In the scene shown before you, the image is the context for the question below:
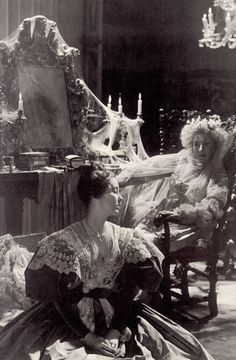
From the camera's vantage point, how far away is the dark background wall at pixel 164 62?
6.43 metres

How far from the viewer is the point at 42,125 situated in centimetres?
426

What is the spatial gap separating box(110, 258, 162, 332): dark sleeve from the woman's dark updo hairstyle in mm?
357

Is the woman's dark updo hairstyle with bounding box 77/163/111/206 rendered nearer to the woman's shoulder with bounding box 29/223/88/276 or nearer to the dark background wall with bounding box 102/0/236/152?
the woman's shoulder with bounding box 29/223/88/276

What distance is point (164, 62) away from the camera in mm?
6746

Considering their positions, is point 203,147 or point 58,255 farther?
point 203,147

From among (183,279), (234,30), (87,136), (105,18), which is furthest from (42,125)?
(105,18)

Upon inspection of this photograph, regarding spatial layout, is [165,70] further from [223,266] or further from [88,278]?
[88,278]

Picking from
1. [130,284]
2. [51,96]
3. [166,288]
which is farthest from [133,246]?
[51,96]

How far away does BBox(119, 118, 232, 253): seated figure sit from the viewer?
369 centimetres

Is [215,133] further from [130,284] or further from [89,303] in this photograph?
[89,303]

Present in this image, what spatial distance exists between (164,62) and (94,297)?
15.6ft

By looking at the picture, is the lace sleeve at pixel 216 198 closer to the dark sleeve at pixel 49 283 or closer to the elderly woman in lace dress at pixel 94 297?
the elderly woman in lace dress at pixel 94 297

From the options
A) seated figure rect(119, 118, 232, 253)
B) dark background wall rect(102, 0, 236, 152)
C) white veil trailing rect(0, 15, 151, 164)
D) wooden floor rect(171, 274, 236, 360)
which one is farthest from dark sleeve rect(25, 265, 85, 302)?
dark background wall rect(102, 0, 236, 152)

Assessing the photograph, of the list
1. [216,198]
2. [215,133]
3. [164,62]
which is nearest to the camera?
[216,198]
